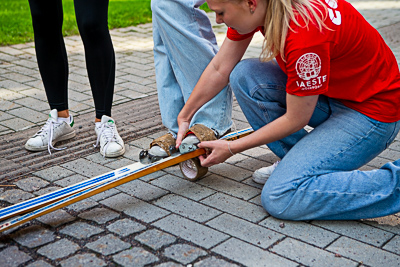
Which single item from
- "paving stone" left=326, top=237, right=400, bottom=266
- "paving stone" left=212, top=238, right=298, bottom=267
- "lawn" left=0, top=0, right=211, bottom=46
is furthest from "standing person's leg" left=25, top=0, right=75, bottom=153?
"lawn" left=0, top=0, right=211, bottom=46

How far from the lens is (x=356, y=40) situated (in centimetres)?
237

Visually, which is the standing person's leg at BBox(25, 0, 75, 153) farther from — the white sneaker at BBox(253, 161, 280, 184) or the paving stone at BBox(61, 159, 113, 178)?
the white sneaker at BBox(253, 161, 280, 184)

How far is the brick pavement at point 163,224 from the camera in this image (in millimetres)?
2182

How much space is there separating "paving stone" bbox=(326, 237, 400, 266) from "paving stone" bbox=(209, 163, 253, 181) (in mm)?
776

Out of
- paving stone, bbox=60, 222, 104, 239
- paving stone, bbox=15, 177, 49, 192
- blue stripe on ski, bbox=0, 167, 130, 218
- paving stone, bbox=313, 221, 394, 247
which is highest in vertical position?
blue stripe on ski, bbox=0, 167, 130, 218

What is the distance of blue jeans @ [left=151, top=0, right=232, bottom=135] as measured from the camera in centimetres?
287

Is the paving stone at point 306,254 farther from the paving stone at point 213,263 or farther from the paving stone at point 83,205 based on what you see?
the paving stone at point 83,205

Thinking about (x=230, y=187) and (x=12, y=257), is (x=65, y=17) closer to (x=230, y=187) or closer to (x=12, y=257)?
(x=230, y=187)

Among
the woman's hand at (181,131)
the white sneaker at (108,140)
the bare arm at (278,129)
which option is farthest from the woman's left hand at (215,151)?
the white sneaker at (108,140)

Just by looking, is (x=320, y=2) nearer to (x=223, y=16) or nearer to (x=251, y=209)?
(x=223, y=16)

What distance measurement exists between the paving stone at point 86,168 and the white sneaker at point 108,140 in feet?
0.42

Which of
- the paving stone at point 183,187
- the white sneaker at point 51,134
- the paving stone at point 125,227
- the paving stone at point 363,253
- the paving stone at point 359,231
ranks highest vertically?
the white sneaker at point 51,134

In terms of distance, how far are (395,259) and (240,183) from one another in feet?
3.09

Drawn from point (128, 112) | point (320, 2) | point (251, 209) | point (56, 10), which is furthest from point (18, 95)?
point (320, 2)
